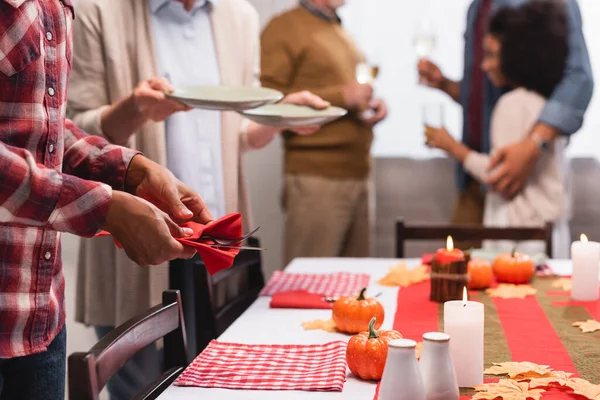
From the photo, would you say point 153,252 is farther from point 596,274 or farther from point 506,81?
point 506,81

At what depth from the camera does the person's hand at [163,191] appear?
1.32m

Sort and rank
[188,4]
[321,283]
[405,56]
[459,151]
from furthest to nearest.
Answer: [405,56] → [459,151] → [188,4] → [321,283]

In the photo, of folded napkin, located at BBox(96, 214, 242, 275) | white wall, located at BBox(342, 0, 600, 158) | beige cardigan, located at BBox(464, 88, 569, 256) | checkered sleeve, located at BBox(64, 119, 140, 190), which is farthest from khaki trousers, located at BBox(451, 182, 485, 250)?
folded napkin, located at BBox(96, 214, 242, 275)

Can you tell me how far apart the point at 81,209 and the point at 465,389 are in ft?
2.09

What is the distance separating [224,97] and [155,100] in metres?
0.16

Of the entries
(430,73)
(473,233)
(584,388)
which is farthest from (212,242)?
(430,73)

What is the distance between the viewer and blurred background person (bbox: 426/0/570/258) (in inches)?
118

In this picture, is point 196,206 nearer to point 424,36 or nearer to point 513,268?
point 513,268

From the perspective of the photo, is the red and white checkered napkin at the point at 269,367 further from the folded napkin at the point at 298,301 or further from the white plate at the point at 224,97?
the white plate at the point at 224,97

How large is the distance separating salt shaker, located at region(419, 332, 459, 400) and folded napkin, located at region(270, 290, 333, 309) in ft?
2.39

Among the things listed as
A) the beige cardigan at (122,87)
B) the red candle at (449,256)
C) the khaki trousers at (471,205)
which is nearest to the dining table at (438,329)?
the red candle at (449,256)

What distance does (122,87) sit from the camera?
2.06 metres

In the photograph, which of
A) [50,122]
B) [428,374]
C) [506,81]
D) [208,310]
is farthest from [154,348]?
[506,81]

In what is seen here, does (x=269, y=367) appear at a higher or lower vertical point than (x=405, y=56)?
lower
